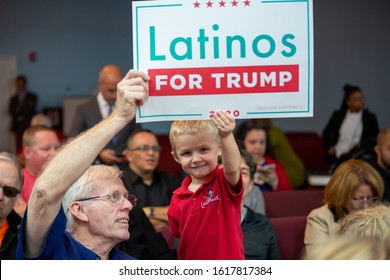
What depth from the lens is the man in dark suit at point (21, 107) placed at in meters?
11.8

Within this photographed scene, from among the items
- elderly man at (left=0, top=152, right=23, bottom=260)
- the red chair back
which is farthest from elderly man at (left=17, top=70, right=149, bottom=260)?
the red chair back

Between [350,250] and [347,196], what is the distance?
2077 millimetres

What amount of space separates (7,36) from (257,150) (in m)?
7.16

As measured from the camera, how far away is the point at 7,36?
11.8 metres

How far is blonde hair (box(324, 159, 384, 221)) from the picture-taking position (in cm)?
393

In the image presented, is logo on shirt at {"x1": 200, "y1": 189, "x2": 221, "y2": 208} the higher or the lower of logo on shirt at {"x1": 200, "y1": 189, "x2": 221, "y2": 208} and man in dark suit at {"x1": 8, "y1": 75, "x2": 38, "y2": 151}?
the lower

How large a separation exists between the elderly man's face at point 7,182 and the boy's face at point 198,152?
2.95ft

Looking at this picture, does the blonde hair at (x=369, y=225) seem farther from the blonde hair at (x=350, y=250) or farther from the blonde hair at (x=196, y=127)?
the blonde hair at (x=196, y=127)

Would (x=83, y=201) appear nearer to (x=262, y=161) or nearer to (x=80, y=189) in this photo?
(x=80, y=189)

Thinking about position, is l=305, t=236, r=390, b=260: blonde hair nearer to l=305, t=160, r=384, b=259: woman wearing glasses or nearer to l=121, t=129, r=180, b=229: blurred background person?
l=305, t=160, r=384, b=259: woman wearing glasses

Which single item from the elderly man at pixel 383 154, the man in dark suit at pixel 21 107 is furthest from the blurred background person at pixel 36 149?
the man in dark suit at pixel 21 107

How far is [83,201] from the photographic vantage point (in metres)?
2.66

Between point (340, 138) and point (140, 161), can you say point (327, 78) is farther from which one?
point (140, 161)
